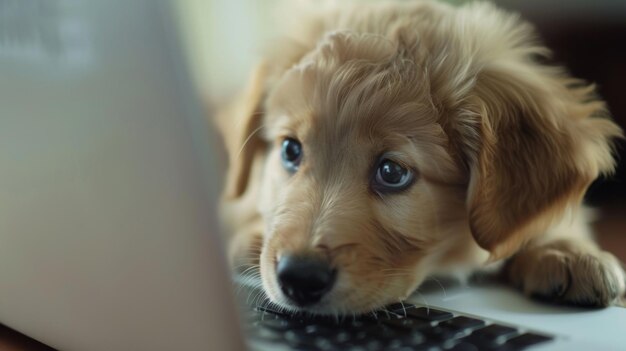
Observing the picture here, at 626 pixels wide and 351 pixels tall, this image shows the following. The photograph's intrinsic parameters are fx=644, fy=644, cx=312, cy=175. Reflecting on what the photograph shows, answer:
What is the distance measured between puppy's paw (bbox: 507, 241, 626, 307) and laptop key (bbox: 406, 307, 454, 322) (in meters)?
0.24

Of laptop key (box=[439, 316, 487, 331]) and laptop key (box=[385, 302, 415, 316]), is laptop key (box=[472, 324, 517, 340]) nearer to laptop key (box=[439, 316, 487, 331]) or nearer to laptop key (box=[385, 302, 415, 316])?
laptop key (box=[439, 316, 487, 331])

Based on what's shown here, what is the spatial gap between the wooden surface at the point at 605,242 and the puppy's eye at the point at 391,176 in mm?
592

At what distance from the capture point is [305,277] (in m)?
0.96

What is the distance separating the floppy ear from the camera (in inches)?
43.9

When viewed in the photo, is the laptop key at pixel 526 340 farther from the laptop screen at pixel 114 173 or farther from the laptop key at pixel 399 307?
the laptop screen at pixel 114 173

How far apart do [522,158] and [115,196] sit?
78 cm

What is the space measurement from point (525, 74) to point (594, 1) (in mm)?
884

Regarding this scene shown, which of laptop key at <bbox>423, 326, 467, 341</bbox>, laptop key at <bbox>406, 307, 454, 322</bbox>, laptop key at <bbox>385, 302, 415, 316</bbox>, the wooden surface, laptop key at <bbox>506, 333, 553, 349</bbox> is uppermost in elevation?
laptop key at <bbox>506, 333, 553, 349</bbox>

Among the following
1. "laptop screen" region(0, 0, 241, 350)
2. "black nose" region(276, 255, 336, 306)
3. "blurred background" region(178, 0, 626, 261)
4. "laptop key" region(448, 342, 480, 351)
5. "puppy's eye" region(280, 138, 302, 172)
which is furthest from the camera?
"blurred background" region(178, 0, 626, 261)

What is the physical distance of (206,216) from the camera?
56 centimetres

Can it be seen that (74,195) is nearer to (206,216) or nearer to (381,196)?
(206,216)

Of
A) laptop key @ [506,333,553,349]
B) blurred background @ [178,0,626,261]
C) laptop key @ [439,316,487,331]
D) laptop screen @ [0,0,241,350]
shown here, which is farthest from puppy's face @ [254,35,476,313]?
blurred background @ [178,0,626,261]

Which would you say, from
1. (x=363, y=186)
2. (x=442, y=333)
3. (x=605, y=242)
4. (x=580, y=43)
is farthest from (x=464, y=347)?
(x=580, y=43)

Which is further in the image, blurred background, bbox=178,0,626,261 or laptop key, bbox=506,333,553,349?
blurred background, bbox=178,0,626,261
